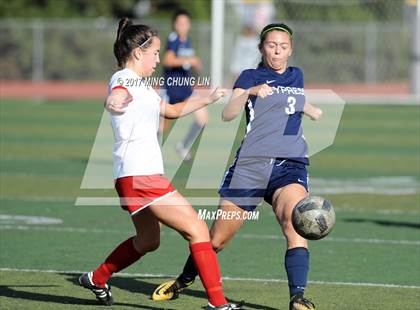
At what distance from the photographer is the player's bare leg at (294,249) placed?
24.5 ft

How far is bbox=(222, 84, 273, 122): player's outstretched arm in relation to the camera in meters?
7.59

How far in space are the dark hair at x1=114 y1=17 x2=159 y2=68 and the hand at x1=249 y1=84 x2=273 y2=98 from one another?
30.1 inches

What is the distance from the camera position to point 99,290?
26.1ft

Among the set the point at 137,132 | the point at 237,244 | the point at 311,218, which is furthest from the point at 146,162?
the point at 237,244

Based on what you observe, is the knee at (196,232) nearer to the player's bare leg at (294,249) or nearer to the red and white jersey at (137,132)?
the red and white jersey at (137,132)

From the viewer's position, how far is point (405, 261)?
32.3ft

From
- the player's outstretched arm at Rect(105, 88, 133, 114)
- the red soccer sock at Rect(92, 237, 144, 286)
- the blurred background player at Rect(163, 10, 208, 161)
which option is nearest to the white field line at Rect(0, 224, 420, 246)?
the red soccer sock at Rect(92, 237, 144, 286)

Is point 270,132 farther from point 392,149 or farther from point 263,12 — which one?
point 263,12

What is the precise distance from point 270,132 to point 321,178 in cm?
830

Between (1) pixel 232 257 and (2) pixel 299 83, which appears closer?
(2) pixel 299 83

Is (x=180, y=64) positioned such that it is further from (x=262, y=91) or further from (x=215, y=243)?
(x=262, y=91)

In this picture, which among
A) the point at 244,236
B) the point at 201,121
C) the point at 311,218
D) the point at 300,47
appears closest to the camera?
the point at 311,218

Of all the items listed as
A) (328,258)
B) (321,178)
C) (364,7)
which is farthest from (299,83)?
(364,7)

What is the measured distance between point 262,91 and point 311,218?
0.91 meters
